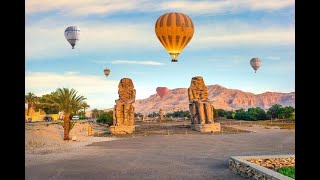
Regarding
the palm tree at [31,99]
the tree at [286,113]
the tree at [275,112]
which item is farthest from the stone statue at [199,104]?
the palm tree at [31,99]

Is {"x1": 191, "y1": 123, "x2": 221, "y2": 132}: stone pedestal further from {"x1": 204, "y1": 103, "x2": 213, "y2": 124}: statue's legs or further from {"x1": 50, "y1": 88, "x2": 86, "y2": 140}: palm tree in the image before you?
{"x1": 50, "y1": 88, "x2": 86, "y2": 140}: palm tree

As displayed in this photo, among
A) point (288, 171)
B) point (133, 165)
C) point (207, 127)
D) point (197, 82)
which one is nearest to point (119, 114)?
point (207, 127)

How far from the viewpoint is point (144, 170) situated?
16234mm

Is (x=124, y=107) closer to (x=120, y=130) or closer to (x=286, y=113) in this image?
(x=120, y=130)

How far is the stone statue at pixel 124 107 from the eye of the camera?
39.5m

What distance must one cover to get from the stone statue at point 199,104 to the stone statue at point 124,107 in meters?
6.17

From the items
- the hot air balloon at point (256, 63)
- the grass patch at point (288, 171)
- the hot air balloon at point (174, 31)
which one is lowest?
the grass patch at point (288, 171)

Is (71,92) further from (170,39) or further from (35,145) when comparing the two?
(170,39)

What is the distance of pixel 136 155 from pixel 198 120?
69.1 feet

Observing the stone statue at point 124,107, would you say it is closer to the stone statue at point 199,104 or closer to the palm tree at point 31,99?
the stone statue at point 199,104

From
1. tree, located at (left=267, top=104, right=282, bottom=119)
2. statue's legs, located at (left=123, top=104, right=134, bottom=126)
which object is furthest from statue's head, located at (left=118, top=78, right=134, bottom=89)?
tree, located at (left=267, top=104, right=282, bottom=119)

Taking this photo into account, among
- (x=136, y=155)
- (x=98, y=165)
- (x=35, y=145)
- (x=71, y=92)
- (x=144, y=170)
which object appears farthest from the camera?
(x=71, y=92)

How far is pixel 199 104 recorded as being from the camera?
4162 centimetres
